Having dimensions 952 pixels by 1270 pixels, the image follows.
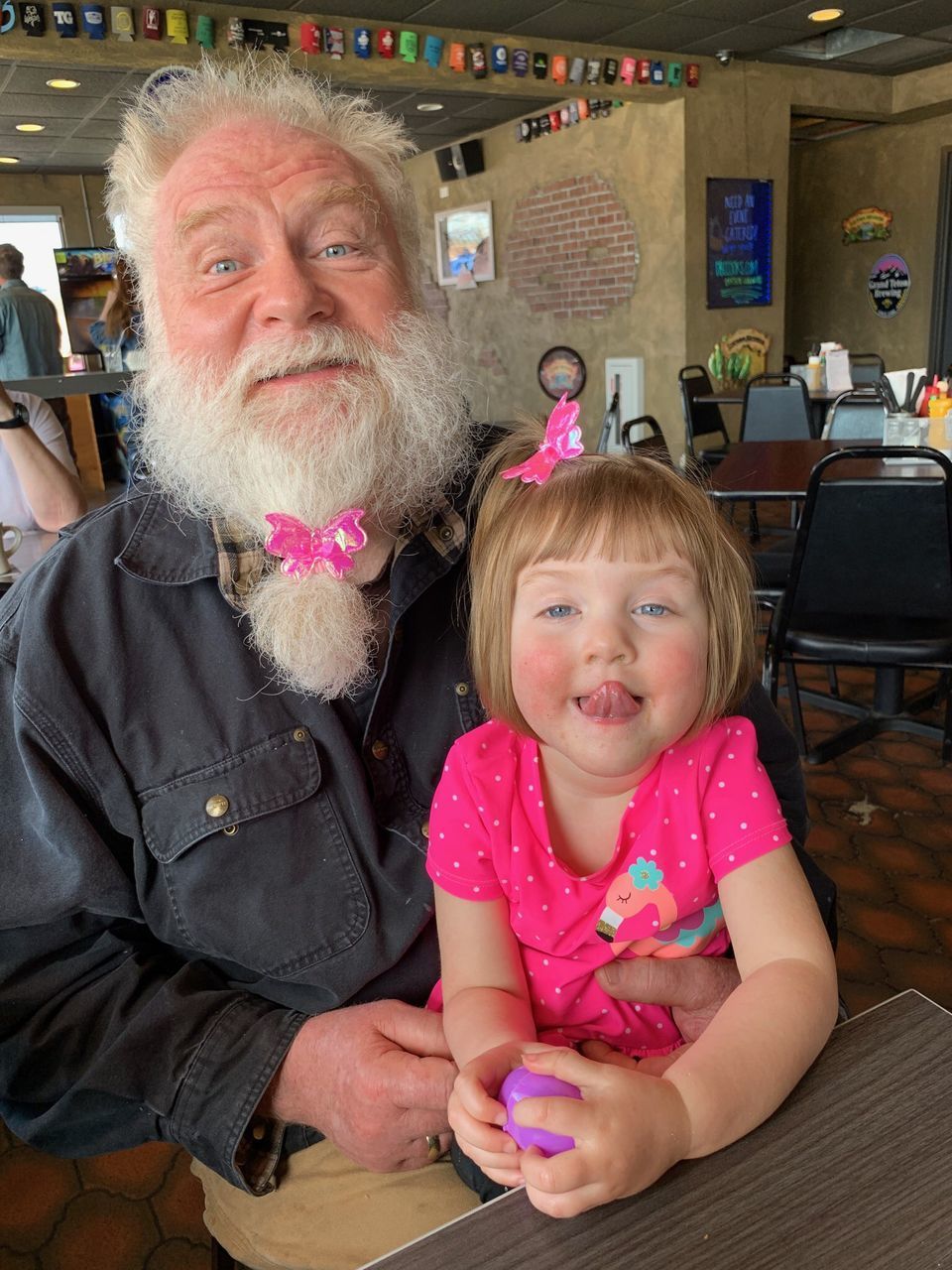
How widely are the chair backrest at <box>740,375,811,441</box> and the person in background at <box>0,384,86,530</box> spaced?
380 centimetres

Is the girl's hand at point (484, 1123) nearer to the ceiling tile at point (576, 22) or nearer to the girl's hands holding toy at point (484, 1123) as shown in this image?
the girl's hands holding toy at point (484, 1123)

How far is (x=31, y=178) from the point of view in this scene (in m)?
11.4

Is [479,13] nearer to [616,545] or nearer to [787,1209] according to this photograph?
[616,545]

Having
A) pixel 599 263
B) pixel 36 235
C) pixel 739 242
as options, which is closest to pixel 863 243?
pixel 739 242

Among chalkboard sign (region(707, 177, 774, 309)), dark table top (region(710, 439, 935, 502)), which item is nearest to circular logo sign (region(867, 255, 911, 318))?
chalkboard sign (region(707, 177, 774, 309))

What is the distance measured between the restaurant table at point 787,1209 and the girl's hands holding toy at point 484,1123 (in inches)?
1.4

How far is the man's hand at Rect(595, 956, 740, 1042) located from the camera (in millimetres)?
1044

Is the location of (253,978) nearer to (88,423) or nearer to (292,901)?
(292,901)

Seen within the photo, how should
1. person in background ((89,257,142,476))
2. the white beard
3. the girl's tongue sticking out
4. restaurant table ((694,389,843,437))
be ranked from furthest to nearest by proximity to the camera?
restaurant table ((694,389,843,437)) < person in background ((89,257,142,476)) < the white beard < the girl's tongue sticking out

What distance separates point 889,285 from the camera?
→ 9.77m

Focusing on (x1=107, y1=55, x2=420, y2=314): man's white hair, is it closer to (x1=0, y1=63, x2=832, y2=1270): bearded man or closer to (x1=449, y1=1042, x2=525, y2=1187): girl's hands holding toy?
(x1=0, y1=63, x2=832, y2=1270): bearded man

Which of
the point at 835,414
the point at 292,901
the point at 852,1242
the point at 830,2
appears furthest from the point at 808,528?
the point at 830,2

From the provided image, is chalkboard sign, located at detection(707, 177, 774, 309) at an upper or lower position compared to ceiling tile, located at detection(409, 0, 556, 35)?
lower

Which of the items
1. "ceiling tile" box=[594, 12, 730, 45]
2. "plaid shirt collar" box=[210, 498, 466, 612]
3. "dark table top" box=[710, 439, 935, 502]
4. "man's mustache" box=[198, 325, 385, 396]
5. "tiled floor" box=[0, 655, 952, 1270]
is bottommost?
"tiled floor" box=[0, 655, 952, 1270]
